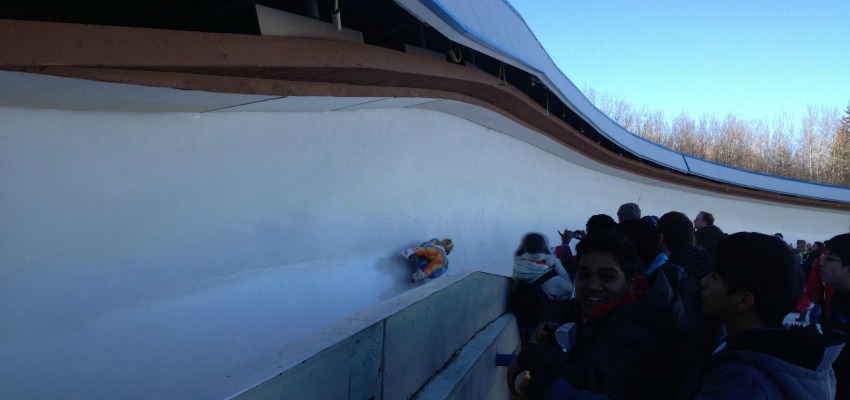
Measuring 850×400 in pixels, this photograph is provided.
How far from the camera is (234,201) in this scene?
11.3ft

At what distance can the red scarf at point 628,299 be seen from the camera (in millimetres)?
1626

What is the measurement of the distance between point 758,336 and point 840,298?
163 centimetres

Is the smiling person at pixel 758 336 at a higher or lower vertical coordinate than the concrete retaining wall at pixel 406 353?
higher

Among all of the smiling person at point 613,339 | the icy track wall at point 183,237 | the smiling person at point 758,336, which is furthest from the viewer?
the icy track wall at point 183,237

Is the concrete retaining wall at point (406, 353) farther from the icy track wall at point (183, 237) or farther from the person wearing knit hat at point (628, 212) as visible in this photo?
the person wearing knit hat at point (628, 212)

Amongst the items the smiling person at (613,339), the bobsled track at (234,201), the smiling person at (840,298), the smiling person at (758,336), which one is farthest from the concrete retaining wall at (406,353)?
the smiling person at (840,298)

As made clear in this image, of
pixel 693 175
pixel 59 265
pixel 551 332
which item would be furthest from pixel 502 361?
pixel 693 175

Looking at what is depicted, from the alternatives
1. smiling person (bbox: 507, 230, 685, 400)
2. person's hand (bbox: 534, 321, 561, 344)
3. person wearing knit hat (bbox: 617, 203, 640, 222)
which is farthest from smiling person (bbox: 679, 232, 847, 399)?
person wearing knit hat (bbox: 617, 203, 640, 222)

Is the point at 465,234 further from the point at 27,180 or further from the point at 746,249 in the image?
the point at 746,249

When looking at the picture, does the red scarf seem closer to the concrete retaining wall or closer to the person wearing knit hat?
the concrete retaining wall

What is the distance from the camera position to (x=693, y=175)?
559 inches

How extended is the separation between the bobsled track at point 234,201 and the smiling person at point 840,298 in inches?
60.1

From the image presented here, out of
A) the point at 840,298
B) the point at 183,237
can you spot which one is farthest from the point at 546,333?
the point at 183,237

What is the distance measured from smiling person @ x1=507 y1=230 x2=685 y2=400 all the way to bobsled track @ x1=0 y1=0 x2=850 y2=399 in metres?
0.60
